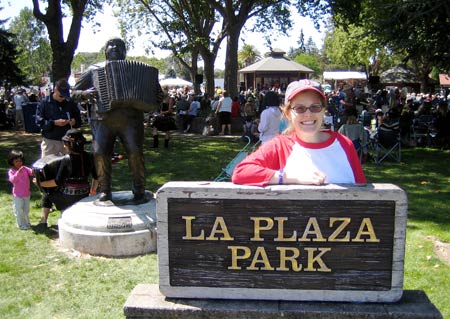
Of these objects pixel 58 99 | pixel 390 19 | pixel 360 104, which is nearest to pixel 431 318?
pixel 58 99

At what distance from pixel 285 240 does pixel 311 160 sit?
0.42 metres

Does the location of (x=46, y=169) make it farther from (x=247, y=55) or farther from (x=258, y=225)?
(x=247, y=55)

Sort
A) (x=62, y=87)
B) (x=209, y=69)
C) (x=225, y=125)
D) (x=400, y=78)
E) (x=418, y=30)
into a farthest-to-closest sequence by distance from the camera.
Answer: (x=400, y=78) → (x=209, y=69) → (x=225, y=125) → (x=418, y=30) → (x=62, y=87)

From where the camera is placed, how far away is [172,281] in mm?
2508

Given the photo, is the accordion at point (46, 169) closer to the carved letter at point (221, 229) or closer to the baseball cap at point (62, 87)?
the baseball cap at point (62, 87)

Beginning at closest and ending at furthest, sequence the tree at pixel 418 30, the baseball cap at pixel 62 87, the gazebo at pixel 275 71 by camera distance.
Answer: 1. the baseball cap at pixel 62 87
2. the tree at pixel 418 30
3. the gazebo at pixel 275 71

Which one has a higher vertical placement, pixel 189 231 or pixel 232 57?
pixel 232 57

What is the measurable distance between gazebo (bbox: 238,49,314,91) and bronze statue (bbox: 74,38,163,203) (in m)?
41.9

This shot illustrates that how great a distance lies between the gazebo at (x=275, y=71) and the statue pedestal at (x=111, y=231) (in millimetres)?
42253

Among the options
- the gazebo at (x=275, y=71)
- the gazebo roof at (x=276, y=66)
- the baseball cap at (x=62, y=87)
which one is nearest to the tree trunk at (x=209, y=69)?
the baseball cap at (x=62, y=87)

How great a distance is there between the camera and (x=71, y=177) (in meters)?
6.24

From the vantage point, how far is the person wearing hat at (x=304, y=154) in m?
2.40

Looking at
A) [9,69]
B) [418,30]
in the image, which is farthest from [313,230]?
[9,69]

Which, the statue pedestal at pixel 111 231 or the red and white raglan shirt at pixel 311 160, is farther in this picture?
the statue pedestal at pixel 111 231
